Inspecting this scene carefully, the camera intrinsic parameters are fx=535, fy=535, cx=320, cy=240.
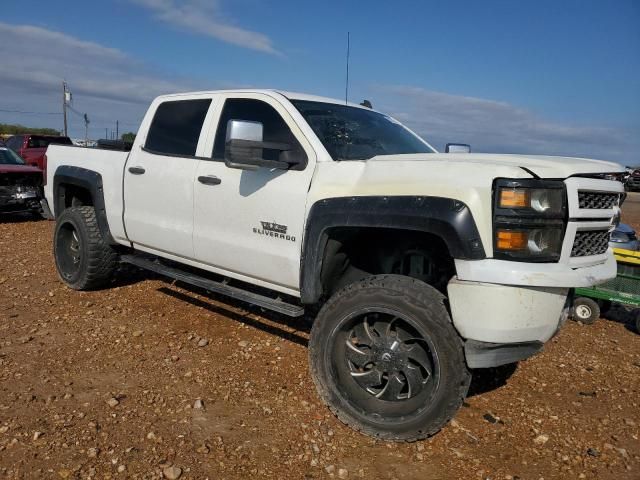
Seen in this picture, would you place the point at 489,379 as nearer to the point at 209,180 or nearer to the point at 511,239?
the point at 511,239

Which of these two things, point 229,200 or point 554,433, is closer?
point 554,433

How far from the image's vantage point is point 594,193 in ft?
9.82

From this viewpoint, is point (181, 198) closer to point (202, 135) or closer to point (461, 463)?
point (202, 135)

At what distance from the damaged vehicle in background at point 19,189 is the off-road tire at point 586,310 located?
396 inches

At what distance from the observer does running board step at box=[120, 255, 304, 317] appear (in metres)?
3.60

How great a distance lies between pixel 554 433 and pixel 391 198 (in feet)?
5.85

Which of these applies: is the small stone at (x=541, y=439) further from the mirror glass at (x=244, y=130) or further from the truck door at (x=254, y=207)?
the mirror glass at (x=244, y=130)

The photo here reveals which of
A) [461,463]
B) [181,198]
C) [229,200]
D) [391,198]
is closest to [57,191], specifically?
[181,198]

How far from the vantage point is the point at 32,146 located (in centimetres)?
1719

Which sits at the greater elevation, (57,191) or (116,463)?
(57,191)

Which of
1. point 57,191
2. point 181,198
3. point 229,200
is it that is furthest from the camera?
point 57,191

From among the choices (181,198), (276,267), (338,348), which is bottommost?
(338,348)

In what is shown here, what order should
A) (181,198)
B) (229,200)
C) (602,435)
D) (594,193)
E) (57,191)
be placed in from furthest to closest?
(57,191), (181,198), (229,200), (602,435), (594,193)

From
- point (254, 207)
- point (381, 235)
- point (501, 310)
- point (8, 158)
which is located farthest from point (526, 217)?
point (8, 158)
